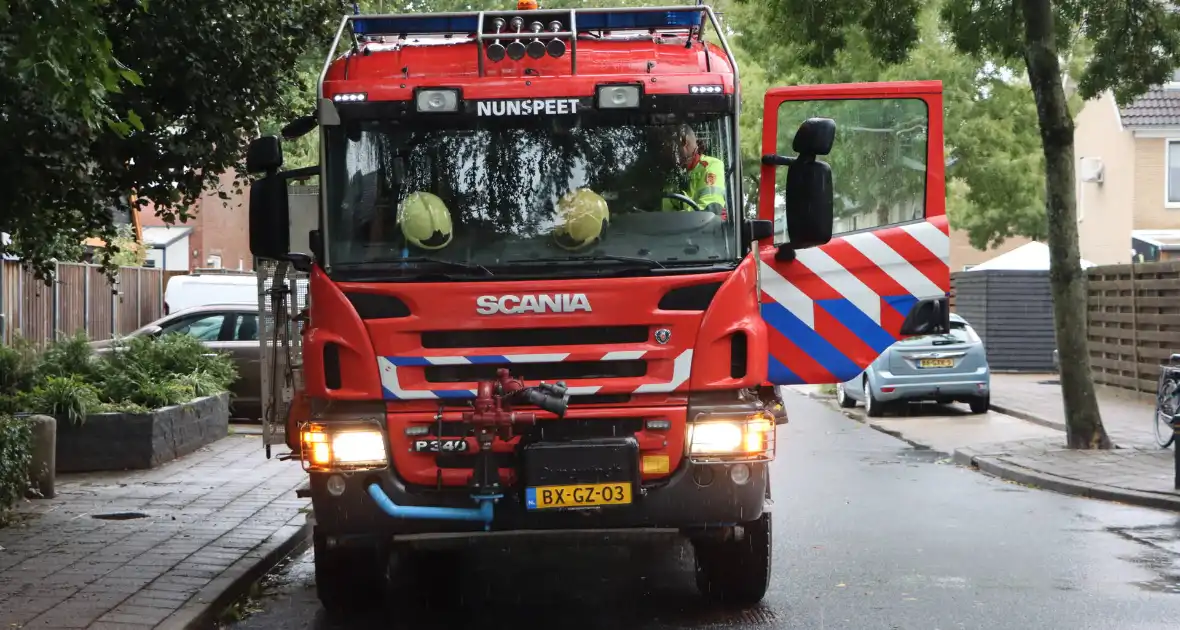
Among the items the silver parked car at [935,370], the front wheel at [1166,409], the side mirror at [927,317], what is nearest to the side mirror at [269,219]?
the side mirror at [927,317]

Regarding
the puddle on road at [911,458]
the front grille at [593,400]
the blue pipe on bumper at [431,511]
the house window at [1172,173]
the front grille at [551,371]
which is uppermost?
the house window at [1172,173]

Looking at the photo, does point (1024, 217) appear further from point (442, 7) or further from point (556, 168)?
point (556, 168)

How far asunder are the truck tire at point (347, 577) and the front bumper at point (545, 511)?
62cm

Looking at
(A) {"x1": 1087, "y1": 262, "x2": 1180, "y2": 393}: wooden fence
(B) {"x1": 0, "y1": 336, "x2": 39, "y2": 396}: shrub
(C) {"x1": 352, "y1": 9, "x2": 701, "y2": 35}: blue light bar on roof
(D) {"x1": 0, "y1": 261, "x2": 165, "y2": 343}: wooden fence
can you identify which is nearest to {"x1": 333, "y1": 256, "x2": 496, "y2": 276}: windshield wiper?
(C) {"x1": 352, "y1": 9, "x2": 701, "y2": 35}: blue light bar on roof

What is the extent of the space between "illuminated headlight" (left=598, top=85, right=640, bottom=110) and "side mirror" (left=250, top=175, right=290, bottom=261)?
1706mm

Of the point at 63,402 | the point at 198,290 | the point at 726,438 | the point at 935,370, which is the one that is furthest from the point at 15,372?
the point at 935,370

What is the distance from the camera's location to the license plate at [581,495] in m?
6.69

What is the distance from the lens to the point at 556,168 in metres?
7.20

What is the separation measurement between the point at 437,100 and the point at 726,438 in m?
2.16

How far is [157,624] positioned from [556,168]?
2919mm

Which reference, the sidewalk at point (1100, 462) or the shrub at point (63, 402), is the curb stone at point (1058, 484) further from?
the shrub at point (63, 402)

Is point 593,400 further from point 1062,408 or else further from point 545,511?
point 1062,408

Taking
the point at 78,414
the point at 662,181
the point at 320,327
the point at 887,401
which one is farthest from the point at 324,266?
the point at 887,401

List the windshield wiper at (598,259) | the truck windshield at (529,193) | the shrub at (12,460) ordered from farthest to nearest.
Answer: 1. the shrub at (12,460)
2. the truck windshield at (529,193)
3. the windshield wiper at (598,259)
